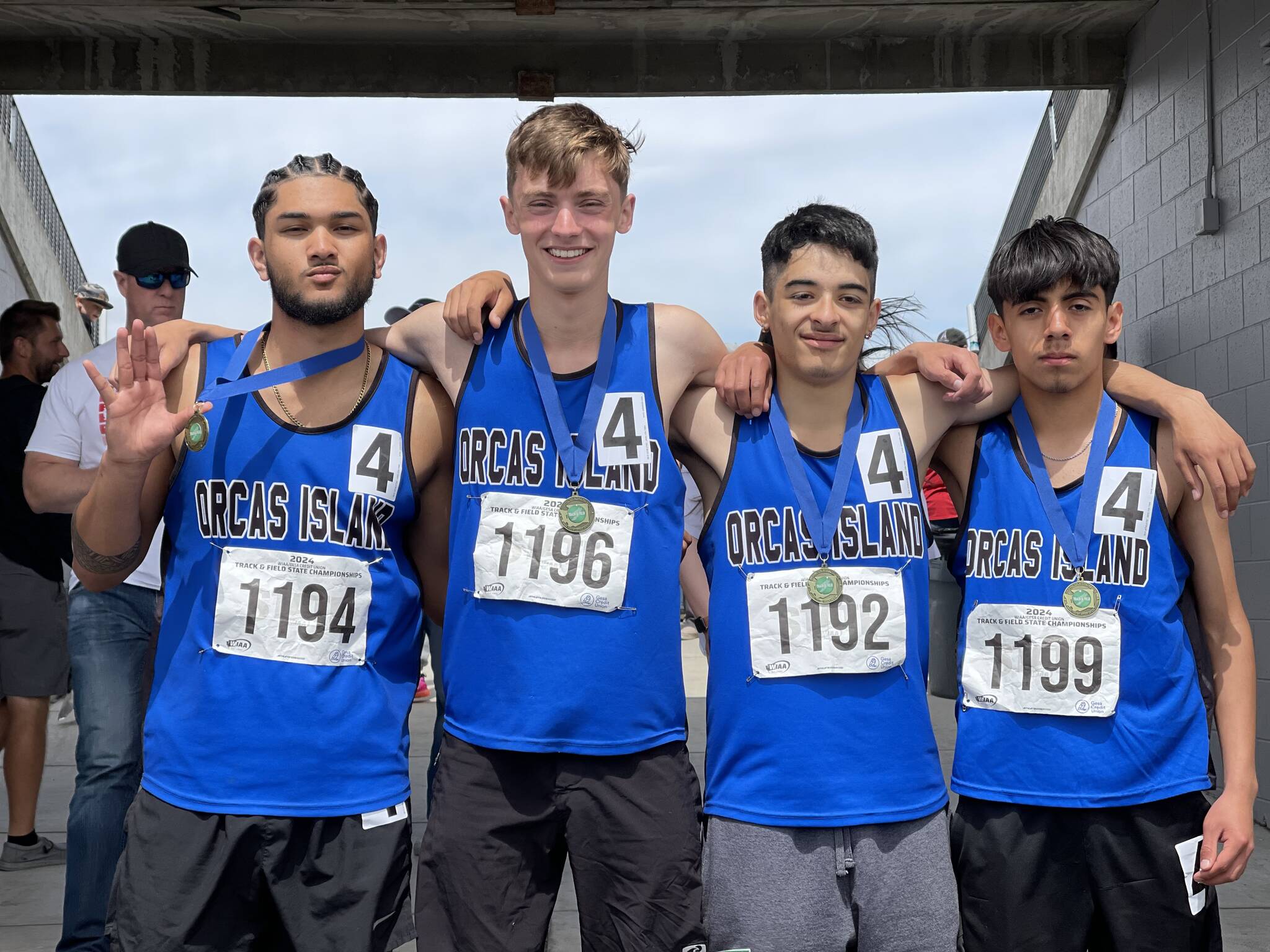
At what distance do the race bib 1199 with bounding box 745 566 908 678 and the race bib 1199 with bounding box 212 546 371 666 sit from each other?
834mm

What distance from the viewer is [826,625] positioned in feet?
8.24

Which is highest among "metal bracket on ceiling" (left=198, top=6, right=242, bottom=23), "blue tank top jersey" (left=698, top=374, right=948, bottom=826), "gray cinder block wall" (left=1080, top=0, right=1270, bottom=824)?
"metal bracket on ceiling" (left=198, top=6, right=242, bottom=23)

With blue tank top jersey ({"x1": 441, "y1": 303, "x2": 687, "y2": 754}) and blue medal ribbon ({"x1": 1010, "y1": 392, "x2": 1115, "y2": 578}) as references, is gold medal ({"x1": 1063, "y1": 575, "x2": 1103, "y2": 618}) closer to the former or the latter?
blue medal ribbon ({"x1": 1010, "y1": 392, "x2": 1115, "y2": 578})

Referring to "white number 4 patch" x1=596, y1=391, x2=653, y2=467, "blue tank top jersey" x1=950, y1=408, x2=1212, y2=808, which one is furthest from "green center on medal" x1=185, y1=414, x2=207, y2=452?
"blue tank top jersey" x1=950, y1=408, x2=1212, y2=808

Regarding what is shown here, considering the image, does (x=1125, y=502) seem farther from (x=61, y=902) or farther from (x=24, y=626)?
(x=24, y=626)

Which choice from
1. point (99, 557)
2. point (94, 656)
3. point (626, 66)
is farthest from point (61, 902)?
point (626, 66)

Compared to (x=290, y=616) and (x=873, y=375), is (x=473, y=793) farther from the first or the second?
(x=873, y=375)

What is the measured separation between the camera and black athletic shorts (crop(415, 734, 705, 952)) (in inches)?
95.0

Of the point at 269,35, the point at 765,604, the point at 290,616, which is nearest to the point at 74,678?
the point at 290,616

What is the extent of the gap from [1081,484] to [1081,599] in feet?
0.89

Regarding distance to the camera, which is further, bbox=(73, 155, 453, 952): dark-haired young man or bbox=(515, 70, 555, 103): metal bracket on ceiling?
bbox=(515, 70, 555, 103): metal bracket on ceiling

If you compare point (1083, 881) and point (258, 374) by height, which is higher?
point (258, 374)

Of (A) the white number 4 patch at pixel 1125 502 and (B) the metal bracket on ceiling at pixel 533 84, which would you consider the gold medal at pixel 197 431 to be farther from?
(B) the metal bracket on ceiling at pixel 533 84

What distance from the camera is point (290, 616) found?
2.46 meters
